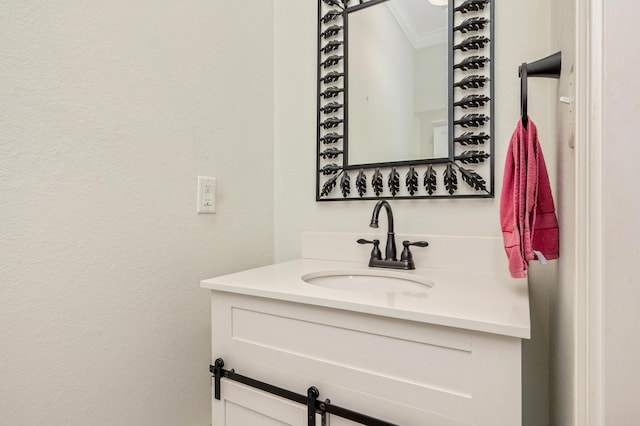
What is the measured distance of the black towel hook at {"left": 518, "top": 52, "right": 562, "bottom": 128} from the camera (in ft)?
2.21

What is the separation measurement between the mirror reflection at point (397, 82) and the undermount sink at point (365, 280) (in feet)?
1.36

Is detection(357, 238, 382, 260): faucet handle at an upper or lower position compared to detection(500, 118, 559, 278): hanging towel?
lower

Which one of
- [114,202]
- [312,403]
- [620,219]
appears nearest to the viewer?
[620,219]

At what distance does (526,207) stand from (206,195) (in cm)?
91

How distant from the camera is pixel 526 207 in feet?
2.23

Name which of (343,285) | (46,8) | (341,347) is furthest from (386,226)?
(46,8)

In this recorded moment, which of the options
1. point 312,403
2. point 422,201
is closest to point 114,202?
point 312,403

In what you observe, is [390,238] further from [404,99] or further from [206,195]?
[206,195]

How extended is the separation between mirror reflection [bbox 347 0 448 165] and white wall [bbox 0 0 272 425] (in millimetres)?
446

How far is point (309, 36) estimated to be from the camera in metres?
1.36

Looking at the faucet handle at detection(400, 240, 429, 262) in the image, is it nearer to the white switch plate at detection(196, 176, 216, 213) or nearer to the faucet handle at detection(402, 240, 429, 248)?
the faucet handle at detection(402, 240, 429, 248)

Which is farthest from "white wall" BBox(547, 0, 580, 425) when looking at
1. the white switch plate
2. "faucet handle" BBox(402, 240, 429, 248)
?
the white switch plate

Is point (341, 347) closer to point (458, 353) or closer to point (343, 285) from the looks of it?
point (458, 353)

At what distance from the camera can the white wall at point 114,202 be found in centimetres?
70
